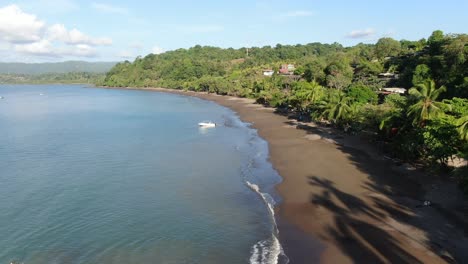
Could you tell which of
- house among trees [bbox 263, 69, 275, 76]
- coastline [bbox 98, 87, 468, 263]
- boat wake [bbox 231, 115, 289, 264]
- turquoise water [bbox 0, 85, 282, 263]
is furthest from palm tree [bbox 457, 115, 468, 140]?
house among trees [bbox 263, 69, 275, 76]

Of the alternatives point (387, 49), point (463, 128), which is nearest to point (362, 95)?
point (463, 128)

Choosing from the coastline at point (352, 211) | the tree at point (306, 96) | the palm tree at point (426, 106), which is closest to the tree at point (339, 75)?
the tree at point (306, 96)

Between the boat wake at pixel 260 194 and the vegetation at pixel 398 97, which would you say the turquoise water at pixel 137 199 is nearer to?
the boat wake at pixel 260 194

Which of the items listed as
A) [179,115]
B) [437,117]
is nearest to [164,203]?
[437,117]

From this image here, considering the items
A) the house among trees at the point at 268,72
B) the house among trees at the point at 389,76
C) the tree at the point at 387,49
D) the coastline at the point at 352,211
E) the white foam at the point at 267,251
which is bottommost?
the white foam at the point at 267,251

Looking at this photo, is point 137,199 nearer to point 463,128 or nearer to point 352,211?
point 352,211

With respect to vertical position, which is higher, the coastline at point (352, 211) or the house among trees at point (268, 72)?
the house among trees at point (268, 72)
